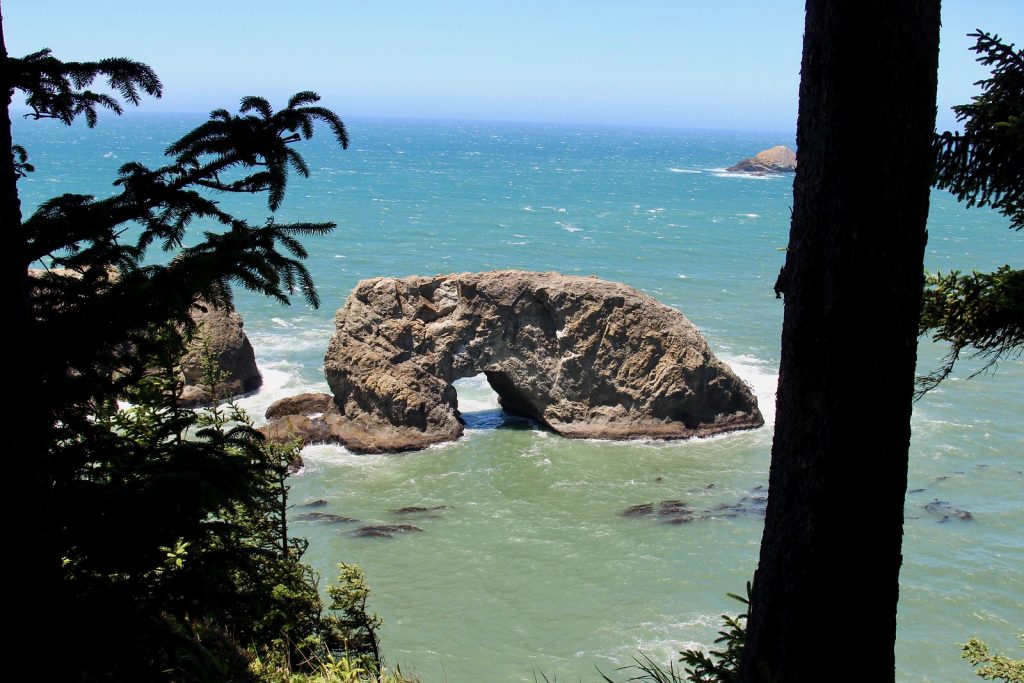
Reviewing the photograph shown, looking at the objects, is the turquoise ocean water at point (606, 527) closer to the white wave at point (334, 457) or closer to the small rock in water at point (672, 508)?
the white wave at point (334, 457)

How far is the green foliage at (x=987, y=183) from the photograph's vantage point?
26.4 ft

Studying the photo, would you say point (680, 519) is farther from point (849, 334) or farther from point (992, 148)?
point (849, 334)

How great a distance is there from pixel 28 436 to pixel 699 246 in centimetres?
7317

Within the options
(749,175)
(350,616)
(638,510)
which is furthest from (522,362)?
(749,175)

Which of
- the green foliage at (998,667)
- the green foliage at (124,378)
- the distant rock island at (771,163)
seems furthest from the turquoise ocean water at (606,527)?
the distant rock island at (771,163)

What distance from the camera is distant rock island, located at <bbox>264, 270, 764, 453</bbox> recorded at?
1208 inches

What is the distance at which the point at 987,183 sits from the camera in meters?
8.33

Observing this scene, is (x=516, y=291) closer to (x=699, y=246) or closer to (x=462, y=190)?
(x=699, y=246)

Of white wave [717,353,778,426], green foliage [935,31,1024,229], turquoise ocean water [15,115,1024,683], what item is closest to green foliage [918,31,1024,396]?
green foliage [935,31,1024,229]

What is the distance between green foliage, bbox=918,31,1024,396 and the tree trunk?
3.67 metres

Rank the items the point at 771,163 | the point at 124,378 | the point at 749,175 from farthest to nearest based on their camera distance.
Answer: the point at 771,163
the point at 749,175
the point at 124,378

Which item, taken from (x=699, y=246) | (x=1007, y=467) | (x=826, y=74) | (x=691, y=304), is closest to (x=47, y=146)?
(x=699, y=246)

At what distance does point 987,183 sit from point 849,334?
15.6ft

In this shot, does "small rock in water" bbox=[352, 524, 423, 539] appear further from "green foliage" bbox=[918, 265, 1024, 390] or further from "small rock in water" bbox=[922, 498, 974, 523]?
"green foliage" bbox=[918, 265, 1024, 390]
